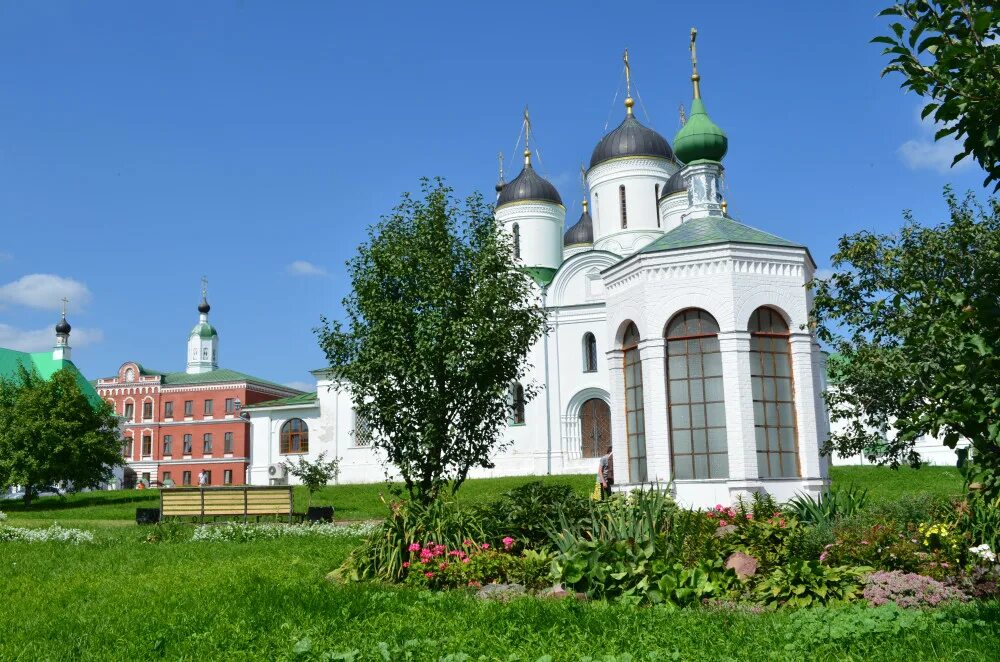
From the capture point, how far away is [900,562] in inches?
314

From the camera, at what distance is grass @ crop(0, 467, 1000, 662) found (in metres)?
5.55

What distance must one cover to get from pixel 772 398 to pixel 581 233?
25.0m

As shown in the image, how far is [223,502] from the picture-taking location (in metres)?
16.6

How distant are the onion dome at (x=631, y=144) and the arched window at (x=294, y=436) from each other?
18539 mm

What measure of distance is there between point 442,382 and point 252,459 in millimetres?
32410

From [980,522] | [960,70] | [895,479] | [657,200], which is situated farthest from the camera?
[657,200]

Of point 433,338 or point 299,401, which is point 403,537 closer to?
point 433,338

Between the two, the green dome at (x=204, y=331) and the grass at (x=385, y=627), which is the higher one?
the green dome at (x=204, y=331)

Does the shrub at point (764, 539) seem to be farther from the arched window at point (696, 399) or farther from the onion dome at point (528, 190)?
the onion dome at point (528, 190)

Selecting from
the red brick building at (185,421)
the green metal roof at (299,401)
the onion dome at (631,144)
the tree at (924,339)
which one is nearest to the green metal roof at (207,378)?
the red brick building at (185,421)

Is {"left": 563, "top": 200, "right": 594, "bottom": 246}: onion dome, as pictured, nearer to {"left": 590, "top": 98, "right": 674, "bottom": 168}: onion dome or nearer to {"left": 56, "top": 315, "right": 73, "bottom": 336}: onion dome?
{"left": 590, "top": 98, "right": 674, "bottom": 168}: onion dome

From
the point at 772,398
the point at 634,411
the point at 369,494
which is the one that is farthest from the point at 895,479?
the point at 369,494

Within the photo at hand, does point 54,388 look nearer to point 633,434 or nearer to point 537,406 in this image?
point 537,406

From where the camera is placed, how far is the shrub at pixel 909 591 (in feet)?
23.1
